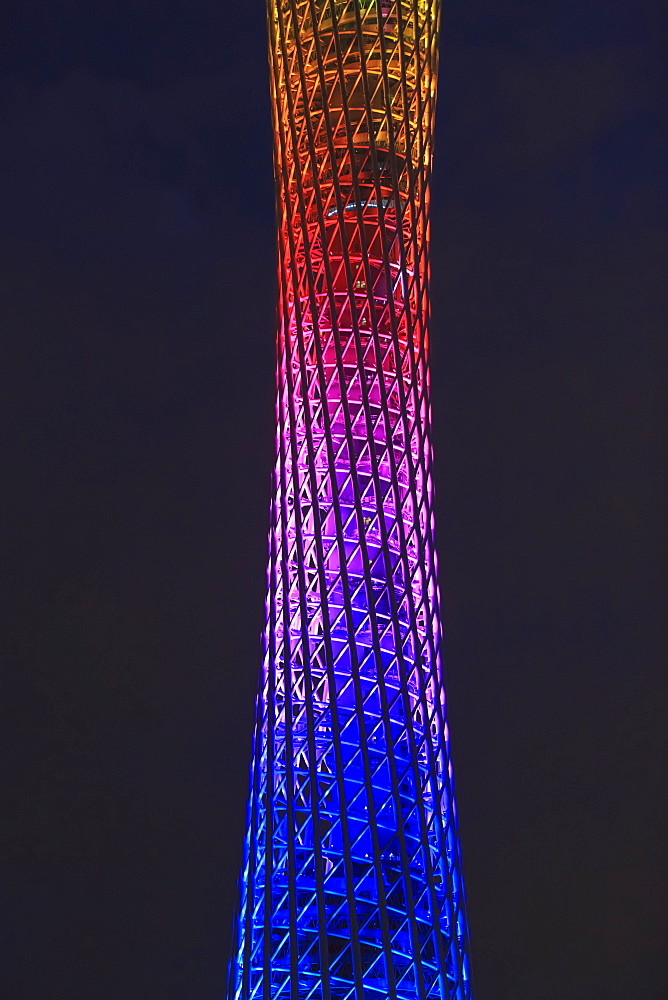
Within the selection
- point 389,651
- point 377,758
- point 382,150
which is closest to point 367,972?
point 377,758

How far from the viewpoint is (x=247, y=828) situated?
2322 cm

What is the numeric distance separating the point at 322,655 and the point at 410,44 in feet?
32.2

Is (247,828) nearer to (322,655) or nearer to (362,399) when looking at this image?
(322,655)

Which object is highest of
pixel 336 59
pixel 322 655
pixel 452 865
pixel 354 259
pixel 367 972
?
pixel 336 59

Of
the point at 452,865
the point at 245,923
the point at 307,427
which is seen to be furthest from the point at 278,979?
the point at 307,427

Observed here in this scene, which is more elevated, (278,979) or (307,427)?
(307,427)

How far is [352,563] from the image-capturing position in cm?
2416

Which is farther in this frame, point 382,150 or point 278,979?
point 382,150

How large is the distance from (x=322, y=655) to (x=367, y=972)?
4788 mm

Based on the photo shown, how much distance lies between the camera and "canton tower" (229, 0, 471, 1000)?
22484 millimetres

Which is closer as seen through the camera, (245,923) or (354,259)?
(245,923)

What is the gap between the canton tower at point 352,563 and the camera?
2248 cm

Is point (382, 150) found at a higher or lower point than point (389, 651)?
higher

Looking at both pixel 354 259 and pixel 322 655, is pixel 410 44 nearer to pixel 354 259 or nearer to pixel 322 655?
pixel 354 259
